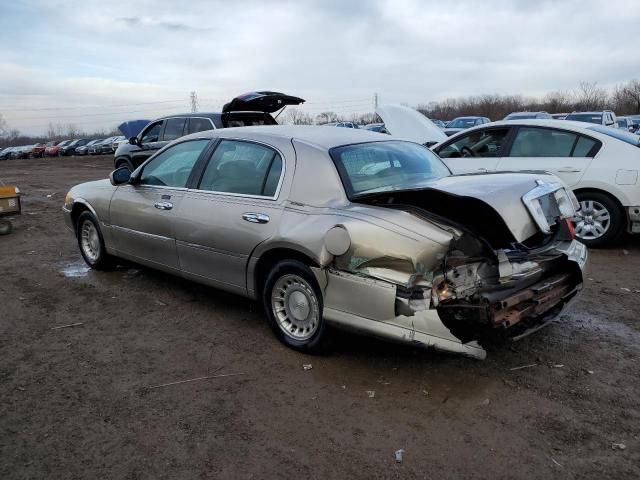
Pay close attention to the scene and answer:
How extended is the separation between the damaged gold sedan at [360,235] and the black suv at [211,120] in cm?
539

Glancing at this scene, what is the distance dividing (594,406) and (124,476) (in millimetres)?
2641

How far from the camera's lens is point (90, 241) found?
6102mm

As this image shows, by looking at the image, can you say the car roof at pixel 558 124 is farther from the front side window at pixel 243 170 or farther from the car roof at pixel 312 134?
the front side window at pixel 243 170

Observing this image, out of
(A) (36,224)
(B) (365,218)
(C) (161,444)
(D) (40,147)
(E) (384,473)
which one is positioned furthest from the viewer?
(D) (40,147)

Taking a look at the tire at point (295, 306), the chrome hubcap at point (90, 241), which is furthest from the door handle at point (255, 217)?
the chrome hubcap at point (90, 241)

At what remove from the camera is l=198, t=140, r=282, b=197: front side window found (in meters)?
3.99

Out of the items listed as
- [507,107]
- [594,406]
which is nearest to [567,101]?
[507,107]

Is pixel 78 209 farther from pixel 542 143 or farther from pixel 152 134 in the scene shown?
pixel 152 134

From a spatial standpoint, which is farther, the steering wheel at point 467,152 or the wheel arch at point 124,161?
the wheel arch at point 124,161

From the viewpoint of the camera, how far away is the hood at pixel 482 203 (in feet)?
10.2

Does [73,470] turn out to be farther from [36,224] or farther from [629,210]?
[36,224]

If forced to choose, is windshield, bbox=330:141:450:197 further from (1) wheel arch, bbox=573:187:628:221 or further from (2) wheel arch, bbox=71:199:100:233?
(2) wheel arch, bbox=71:199:100:233

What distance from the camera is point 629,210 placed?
6273mm

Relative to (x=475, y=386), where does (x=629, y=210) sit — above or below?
above
